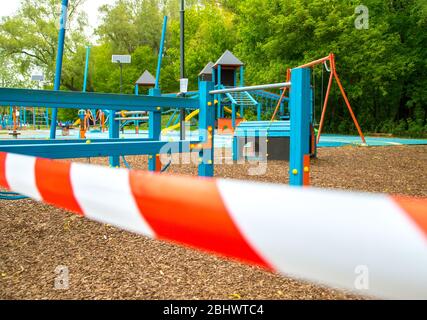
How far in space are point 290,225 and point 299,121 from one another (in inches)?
90.0

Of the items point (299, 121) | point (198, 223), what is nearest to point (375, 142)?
point (299, 121)

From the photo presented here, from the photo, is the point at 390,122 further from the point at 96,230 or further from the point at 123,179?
the point at 123,179

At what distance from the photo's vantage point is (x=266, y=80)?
70.1ft

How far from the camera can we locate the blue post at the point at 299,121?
2697mm

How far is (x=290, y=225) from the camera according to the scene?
0.53 metres

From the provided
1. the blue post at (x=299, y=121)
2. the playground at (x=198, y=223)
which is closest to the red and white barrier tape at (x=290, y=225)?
the playground at (x=198, y=223)

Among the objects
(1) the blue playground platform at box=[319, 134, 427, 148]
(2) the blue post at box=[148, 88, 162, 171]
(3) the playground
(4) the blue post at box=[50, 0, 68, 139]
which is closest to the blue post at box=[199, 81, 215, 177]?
(3) the playground

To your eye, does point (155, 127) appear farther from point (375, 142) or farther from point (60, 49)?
point (375, 142)

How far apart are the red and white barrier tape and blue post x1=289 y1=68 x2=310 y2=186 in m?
2.10

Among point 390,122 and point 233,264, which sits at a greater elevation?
point 390,122

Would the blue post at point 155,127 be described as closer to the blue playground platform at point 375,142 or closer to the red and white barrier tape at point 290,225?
the red and white barrier tape at point 290,225

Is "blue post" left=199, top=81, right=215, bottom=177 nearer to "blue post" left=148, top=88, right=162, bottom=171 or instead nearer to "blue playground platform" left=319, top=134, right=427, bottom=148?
"blue post" left=148, top=88, right=162, bottom=171

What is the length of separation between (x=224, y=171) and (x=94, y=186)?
5616 mm
